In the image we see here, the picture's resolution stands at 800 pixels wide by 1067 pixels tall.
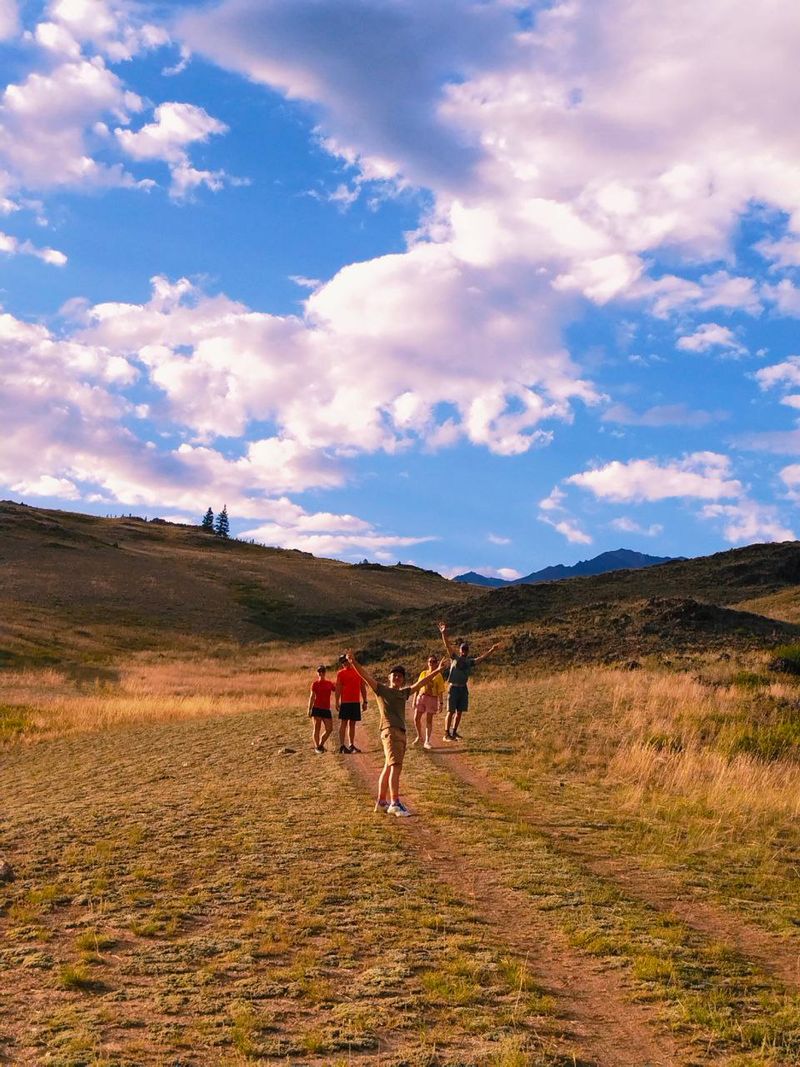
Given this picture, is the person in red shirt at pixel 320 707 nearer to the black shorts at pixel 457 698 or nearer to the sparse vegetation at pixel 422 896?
the sparse vegetation at pixel 422 896

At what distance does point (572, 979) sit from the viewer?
835cm

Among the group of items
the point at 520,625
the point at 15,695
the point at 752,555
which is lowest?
the point at 15,695

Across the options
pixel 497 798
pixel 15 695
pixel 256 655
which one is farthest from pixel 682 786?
pixel 256 655

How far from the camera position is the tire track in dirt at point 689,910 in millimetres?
8922

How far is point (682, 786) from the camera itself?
57.4 feet

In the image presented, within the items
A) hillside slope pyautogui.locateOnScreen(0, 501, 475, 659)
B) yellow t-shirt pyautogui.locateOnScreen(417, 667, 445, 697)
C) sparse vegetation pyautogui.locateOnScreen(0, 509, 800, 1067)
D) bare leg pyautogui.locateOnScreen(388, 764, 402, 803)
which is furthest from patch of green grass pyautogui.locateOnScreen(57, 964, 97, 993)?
hillside slope pyautogui.locateOnScreen(0, 501, 475, 659)

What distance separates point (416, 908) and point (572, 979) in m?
2.32

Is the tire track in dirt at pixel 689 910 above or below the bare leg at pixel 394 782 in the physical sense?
below

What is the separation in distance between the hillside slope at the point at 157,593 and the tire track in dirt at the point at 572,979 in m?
48.8

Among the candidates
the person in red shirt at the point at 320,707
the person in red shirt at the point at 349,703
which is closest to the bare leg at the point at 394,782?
the person in red shirt at the point at 349,703

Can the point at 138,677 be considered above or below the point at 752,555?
below

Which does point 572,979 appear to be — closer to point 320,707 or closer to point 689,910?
point 689,910

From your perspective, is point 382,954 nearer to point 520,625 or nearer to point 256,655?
point 520,625

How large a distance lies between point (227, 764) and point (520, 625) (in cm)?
4047
